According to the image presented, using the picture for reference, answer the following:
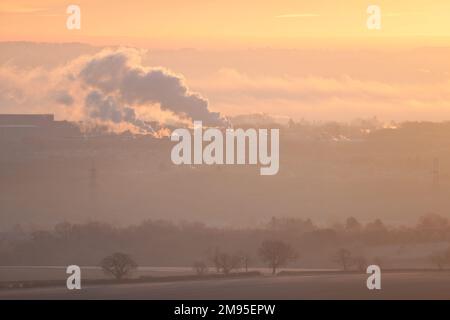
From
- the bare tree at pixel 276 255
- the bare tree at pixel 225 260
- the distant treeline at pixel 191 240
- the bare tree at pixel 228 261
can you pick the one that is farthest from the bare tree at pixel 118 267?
the distant treeline at pixel 191 240

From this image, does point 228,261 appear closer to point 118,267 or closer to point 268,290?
point 118,267

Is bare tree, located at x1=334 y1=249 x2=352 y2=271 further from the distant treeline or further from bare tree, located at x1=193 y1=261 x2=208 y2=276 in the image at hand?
bare tree, located at x1=193 y1=261 x2=208 y2=276

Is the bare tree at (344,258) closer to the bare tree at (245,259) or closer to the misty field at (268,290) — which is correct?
the bare tree at (245,259)

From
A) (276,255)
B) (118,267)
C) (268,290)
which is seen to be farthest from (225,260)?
(268,290)
